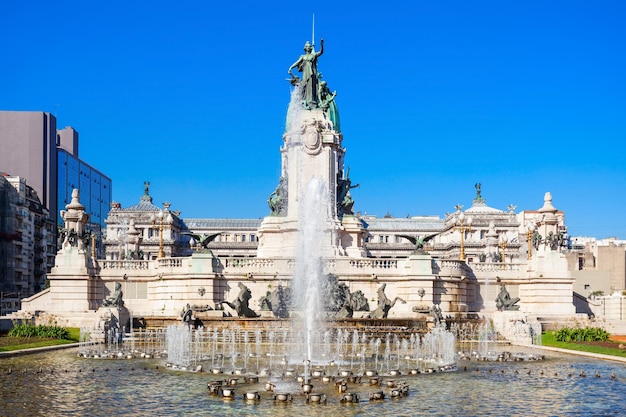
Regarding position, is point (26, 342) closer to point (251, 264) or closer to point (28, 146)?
point (251, 264)

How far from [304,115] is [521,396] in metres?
46.6

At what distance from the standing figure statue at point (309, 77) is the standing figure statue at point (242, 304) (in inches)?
933

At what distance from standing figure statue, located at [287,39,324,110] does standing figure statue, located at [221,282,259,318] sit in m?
23.7

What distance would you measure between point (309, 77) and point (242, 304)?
26832 millimetres

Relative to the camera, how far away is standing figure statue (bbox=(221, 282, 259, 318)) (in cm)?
4716

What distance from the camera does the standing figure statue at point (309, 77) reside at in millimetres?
66812

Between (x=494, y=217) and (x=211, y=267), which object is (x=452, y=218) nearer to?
(x=494, y=217)

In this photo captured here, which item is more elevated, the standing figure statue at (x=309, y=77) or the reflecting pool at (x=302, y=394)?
the standing figure statue at (x=309, y=77)

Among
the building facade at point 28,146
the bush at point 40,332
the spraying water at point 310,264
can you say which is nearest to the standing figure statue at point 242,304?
the spraying water at point 310,264

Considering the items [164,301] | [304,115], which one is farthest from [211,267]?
[304,115]

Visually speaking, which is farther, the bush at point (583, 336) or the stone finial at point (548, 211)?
the stone finial at point (548, 211)

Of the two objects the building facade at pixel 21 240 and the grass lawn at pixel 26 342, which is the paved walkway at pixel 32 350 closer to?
the grass lawn at pixel 26 342

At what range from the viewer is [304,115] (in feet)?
216

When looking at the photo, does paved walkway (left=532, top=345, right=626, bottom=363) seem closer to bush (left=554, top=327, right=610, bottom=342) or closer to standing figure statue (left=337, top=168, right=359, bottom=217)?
bush (left=554, top=327, right=610, bottom=342)
